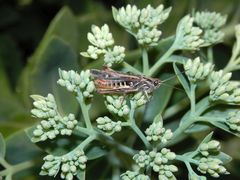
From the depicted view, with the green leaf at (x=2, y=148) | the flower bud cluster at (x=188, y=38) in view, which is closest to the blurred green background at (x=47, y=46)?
the green leaf at (x=2, y=148)

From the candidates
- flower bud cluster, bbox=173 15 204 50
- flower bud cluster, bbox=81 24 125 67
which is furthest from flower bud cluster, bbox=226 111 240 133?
flower bud cluster, bbox=81 24 125 67

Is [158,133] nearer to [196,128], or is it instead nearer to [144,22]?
[196,128]

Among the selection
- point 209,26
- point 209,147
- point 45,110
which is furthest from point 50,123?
point 209,26

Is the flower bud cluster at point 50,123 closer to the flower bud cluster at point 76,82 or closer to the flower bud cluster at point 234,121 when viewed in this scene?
the flower bud cluster at point 76,82

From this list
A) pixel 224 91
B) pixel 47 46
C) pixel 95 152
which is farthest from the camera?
pixel 47 46

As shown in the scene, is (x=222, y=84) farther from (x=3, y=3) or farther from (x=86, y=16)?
(x=3, y=3)

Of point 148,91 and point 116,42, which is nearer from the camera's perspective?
point 148,91

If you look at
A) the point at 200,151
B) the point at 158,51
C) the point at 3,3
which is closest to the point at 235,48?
the point at 158,51
